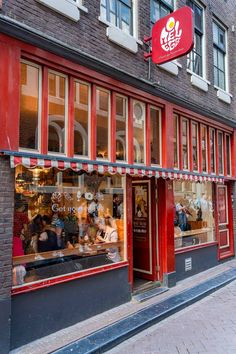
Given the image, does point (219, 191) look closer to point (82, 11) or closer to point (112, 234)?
point (112, 234)

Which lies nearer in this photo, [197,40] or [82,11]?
[82,11]

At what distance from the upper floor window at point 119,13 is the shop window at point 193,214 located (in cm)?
386

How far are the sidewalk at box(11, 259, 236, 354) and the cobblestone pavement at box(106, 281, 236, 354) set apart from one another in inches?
5.4

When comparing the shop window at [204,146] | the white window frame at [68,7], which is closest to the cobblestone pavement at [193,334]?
the shop window at [204,146]

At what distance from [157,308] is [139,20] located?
6033 mm

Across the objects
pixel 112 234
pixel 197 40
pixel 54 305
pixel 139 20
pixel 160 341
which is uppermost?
pixel 197 40

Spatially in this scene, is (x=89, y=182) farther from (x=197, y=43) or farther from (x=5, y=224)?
(x=197, y=43)

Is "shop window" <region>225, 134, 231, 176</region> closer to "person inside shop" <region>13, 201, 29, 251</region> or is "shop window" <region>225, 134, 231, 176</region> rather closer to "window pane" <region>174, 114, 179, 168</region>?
"window pane" <region>174, 114, 179, 168</region>

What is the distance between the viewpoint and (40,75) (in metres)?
5.38

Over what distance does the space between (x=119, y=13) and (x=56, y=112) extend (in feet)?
9.68

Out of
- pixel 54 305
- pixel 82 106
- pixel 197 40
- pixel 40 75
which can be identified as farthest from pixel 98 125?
pixel 197 40

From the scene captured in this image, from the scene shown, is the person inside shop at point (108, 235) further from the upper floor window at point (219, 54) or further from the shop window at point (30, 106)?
the upper floor window at point (219, 54)

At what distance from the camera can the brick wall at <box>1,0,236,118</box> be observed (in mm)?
5141

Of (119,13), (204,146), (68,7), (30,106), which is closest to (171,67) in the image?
(119,13)
